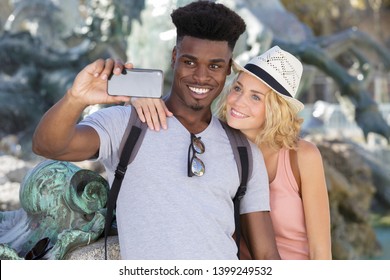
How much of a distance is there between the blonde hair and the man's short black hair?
278 mm

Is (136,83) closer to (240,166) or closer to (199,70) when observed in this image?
(199,70)

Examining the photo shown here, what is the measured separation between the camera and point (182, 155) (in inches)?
96.3

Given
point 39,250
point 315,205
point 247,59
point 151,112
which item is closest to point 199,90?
point 151,112

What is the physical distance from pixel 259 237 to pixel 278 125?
0.41m

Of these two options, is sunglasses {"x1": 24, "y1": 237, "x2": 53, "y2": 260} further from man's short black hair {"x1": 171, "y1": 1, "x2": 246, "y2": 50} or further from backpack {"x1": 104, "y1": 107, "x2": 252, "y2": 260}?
man's short black hair {"x1": 171, "y1": 1, "x2": 246, "y2": 50}

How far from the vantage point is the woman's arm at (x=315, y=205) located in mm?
2722

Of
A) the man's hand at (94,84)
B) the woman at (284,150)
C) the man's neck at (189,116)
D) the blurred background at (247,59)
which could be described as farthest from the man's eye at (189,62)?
the blurred background at (247,59)

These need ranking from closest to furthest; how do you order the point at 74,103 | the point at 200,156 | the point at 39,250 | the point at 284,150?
the point at 74,103 → the point at 200,156 → the point at 39,250 → the point at 284,150

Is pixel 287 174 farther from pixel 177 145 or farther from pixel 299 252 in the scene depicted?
pixel 177 145

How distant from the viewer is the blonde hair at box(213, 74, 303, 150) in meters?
2.76

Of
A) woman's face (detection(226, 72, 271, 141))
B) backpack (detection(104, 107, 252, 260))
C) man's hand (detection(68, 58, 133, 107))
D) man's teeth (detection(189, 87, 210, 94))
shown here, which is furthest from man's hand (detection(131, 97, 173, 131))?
woman's face (detection(226, 72, 271, 141))

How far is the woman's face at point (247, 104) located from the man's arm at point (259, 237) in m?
0.32

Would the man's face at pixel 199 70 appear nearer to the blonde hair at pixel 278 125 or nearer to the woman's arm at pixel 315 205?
the blonde hair at pixel 278 125
